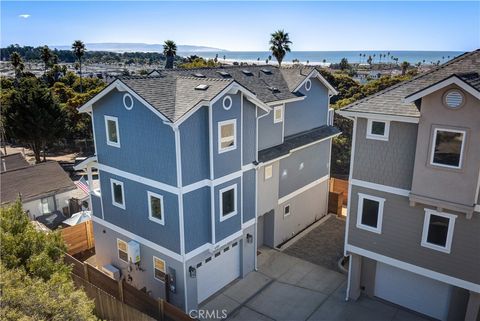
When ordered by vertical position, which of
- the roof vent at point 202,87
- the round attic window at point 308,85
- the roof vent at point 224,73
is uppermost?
the roof vent at point 224,73

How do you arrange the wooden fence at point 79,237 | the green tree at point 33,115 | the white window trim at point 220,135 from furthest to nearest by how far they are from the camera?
1. the green tree at point 33,115
2. the wooden fence at point 79,237
3. the white window trim at point 220,135

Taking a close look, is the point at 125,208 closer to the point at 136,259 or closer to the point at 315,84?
the point at 136,259

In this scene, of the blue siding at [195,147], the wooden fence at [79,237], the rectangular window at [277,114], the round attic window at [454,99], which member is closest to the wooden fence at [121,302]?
the wooden fence at [79,237]

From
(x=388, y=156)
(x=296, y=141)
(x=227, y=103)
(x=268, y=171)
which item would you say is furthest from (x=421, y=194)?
(x=296, y=141)

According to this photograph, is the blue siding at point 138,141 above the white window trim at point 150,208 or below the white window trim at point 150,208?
above

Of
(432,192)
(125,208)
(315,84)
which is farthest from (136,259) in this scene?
(315,84)

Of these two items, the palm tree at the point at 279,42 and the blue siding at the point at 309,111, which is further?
the palm tree at the point at 279,42

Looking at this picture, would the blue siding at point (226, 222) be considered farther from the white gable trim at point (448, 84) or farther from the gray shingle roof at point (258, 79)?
the white gable trim at point (448, 84)
